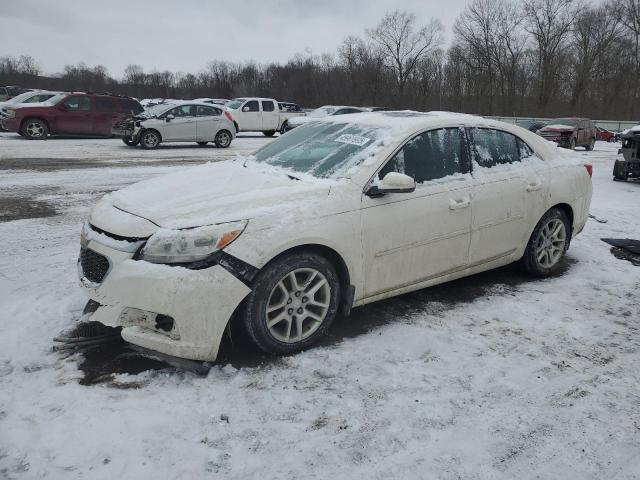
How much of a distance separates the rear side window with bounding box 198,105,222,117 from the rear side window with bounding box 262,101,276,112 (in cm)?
725

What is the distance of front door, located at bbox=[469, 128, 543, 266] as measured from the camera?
4281mm

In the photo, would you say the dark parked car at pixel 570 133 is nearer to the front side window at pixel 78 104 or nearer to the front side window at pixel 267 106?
the front side window at pixel 267 106

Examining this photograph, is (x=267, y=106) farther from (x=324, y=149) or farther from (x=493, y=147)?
(x=324, y=149)

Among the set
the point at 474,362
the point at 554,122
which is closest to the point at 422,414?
the point at 474,362

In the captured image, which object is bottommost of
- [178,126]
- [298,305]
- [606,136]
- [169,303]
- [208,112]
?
[298,305]

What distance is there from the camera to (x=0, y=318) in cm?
376

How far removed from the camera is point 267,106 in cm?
2544

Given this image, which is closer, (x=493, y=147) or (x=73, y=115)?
(x=493, y=147)

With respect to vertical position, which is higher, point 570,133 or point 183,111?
point 183,111

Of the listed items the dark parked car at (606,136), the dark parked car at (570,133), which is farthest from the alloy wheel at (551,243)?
the dark parked car at (606,136)

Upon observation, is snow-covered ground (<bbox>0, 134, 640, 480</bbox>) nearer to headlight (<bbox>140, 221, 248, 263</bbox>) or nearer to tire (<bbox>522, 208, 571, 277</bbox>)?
tire (<bbox>522, 208, 571, 277</bbox>)

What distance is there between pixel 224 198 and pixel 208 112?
1574cm

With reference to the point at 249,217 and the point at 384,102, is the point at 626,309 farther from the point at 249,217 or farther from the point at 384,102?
the point at 384,102

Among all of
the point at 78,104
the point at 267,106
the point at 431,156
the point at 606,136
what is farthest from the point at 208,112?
the point at 606,136
